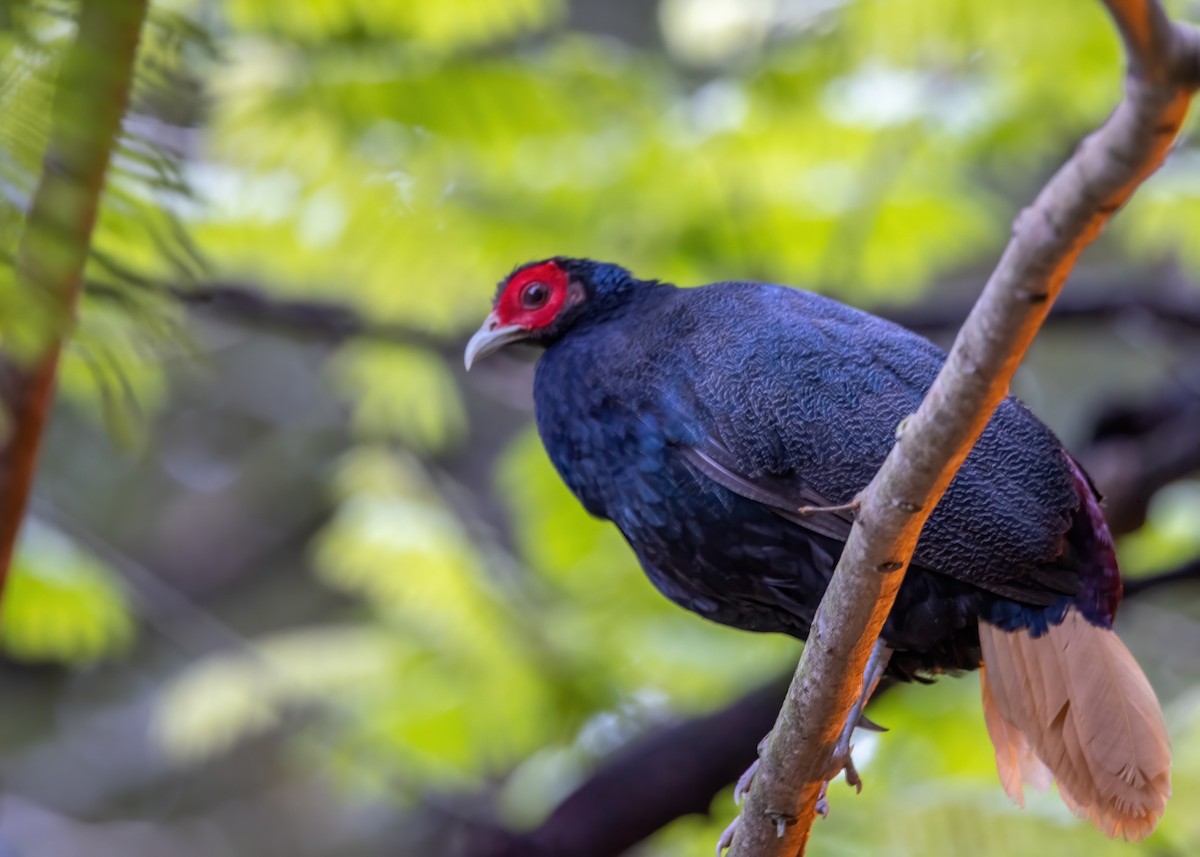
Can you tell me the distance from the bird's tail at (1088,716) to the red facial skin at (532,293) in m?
0.93

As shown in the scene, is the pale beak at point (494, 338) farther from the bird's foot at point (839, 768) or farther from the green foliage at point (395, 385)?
the green foliage at point (395, 385)

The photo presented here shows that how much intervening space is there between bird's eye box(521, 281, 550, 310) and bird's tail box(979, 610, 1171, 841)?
0.96m

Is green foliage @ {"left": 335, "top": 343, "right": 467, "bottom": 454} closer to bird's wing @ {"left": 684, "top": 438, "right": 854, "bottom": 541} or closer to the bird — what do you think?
the bird

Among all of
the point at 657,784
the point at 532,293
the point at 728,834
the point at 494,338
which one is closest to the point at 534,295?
the point at 532,293

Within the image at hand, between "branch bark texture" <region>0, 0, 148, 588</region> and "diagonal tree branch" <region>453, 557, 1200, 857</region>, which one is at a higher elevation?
"branch bark texture" <region>0, 0, 148, 588</region>

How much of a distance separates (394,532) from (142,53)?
2586mm

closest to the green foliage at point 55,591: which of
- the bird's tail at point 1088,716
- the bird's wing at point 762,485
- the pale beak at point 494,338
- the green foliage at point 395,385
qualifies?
the green foliage at point 395,385

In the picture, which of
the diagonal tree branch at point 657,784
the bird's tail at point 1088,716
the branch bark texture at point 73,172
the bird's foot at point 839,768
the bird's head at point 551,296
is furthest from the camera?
the diagonal tree branch at point 657,784

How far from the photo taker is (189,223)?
3395mm

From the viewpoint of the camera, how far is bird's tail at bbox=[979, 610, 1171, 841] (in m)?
1.78

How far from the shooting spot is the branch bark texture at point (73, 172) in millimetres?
1030

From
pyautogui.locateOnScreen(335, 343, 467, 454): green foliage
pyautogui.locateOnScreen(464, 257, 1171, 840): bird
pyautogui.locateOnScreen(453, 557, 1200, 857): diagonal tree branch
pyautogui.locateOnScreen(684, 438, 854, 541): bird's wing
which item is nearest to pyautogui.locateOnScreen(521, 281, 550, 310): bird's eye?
pyautogui.locateOnScreen(464, 257, 1171, 840): bird

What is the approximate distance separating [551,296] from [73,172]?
1173 mm

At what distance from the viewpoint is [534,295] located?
2.28 m
